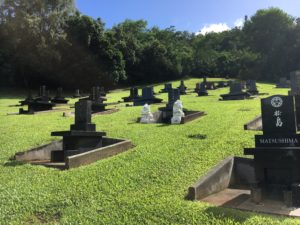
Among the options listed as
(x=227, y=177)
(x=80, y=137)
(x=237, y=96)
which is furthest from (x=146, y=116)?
(x=237, y=96)

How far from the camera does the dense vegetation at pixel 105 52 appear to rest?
4203cm

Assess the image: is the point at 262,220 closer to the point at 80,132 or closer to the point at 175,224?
the point at 175,224

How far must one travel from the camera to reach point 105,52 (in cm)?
4691

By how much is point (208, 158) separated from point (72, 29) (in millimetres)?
39427

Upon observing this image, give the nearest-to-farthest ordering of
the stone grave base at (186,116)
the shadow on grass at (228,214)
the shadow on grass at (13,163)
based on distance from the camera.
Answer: the shadow on grass at (228,214) → the shadow on grass at (13,163) → the stone grave base at (186,116)

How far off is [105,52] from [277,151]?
41.0 meters

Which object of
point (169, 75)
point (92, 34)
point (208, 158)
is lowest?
point (208, 158)

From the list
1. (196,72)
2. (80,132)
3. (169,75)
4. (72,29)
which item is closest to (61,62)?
(72,29)

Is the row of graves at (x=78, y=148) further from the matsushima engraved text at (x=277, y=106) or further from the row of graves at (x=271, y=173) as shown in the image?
the matsushima engraved text at (x=277, y=106)

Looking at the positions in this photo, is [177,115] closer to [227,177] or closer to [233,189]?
[227,177]

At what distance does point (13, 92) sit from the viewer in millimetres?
43750

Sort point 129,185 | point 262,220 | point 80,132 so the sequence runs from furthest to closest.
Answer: point 80,132 → point 129,185 → point 262,220

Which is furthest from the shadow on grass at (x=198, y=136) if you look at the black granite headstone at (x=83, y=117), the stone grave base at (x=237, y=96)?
the stone grave base at (x=237, y=96)

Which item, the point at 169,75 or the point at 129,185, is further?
the point at 169,75
